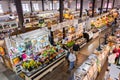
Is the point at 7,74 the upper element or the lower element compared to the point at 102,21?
lower

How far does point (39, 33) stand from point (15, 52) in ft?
5.80

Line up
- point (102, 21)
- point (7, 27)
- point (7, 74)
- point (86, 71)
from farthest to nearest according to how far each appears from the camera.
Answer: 1. point (102, 21)
2. point (7, 27)
3. point (7, 74)
4. point (86, 71)

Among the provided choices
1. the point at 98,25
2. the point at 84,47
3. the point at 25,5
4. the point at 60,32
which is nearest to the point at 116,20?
the point at 98,25

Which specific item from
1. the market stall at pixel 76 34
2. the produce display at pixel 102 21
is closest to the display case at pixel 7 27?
the market stall at pixel 76 34

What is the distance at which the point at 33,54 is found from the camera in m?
6.75

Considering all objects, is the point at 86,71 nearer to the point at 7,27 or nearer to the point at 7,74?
the point at 7,74

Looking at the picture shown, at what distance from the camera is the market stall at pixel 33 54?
5694 millimetres

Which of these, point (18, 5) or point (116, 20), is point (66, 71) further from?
point (116, 20)

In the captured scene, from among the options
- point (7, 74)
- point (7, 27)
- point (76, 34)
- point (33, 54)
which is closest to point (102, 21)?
point (76, 34)

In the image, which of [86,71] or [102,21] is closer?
[86,71]

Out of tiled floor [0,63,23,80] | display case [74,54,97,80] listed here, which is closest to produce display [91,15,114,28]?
display case [74,54,97,80]

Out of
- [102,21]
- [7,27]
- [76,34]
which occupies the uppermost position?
[102,21]

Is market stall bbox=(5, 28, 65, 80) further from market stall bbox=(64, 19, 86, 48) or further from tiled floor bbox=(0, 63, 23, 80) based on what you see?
market stall bbox=(64, 19, 86, 48)

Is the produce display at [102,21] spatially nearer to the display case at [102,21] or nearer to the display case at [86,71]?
the display case at [102,21]
